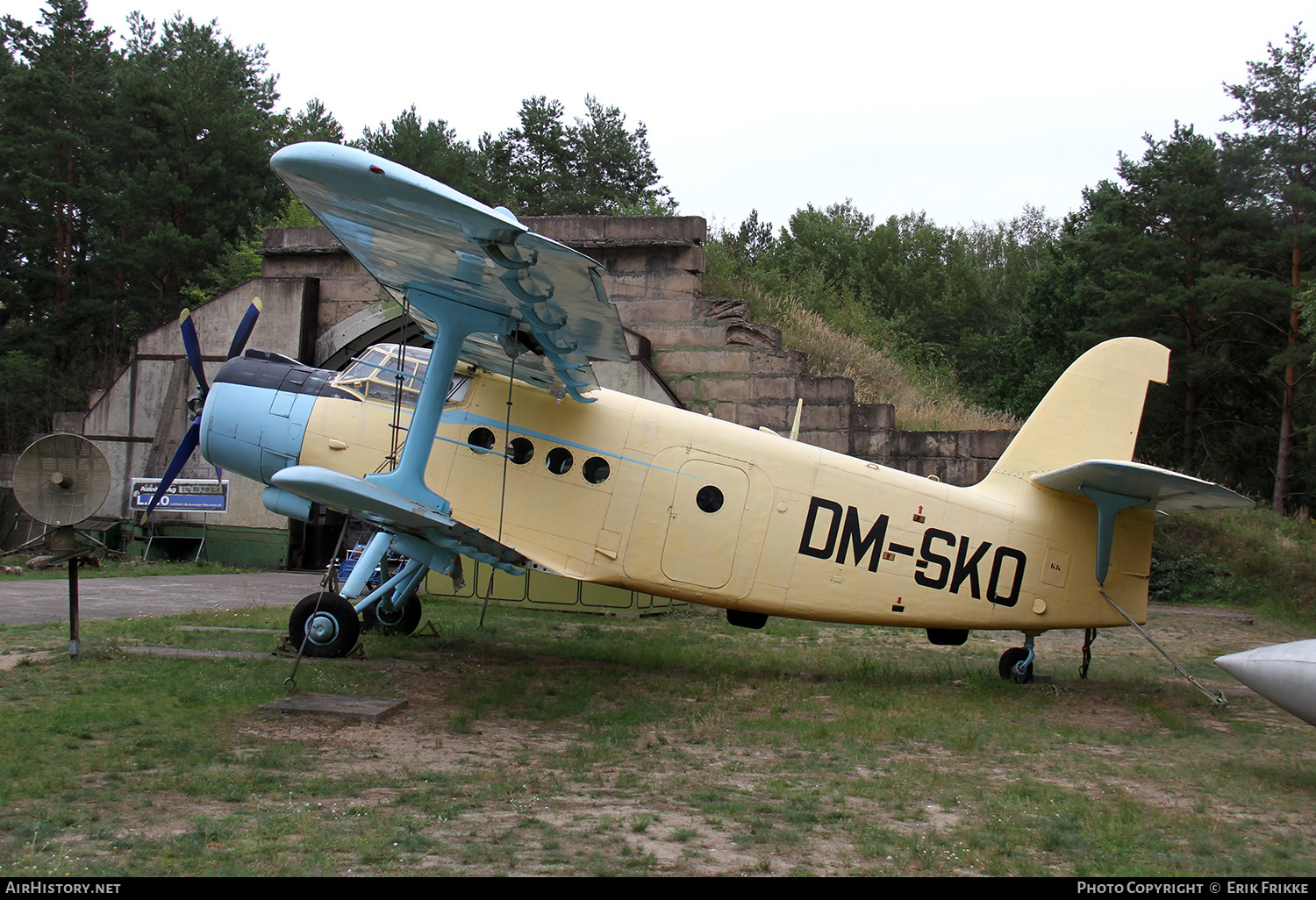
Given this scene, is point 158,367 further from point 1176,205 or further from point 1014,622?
point 1176,205

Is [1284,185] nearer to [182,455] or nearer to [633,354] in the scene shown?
[633,354]

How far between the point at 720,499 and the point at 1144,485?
416 centimetres

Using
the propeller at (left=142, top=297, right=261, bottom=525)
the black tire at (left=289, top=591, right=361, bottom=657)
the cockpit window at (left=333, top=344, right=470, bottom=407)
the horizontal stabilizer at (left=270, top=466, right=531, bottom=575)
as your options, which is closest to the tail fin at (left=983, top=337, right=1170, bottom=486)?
the horizontal stabilizer at (left=270, top=466, right=531, bottom=575)

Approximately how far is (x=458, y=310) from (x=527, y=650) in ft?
14.3

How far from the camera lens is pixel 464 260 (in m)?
7.72

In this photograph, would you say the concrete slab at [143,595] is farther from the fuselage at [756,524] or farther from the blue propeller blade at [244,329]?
the fuselage at [756,524]

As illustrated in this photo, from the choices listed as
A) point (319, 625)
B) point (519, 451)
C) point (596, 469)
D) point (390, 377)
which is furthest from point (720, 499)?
point (319, 625)

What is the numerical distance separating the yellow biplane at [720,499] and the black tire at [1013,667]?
0.09ft

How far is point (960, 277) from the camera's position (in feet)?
196

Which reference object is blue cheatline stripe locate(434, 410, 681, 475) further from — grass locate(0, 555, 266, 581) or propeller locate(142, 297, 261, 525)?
grass locate(0, 555, 266, 581)

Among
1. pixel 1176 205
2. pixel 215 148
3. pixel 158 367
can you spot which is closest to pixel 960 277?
pixel 1176 205

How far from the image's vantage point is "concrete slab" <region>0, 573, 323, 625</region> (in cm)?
1181

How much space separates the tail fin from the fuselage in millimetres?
475

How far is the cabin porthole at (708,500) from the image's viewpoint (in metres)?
9.45
